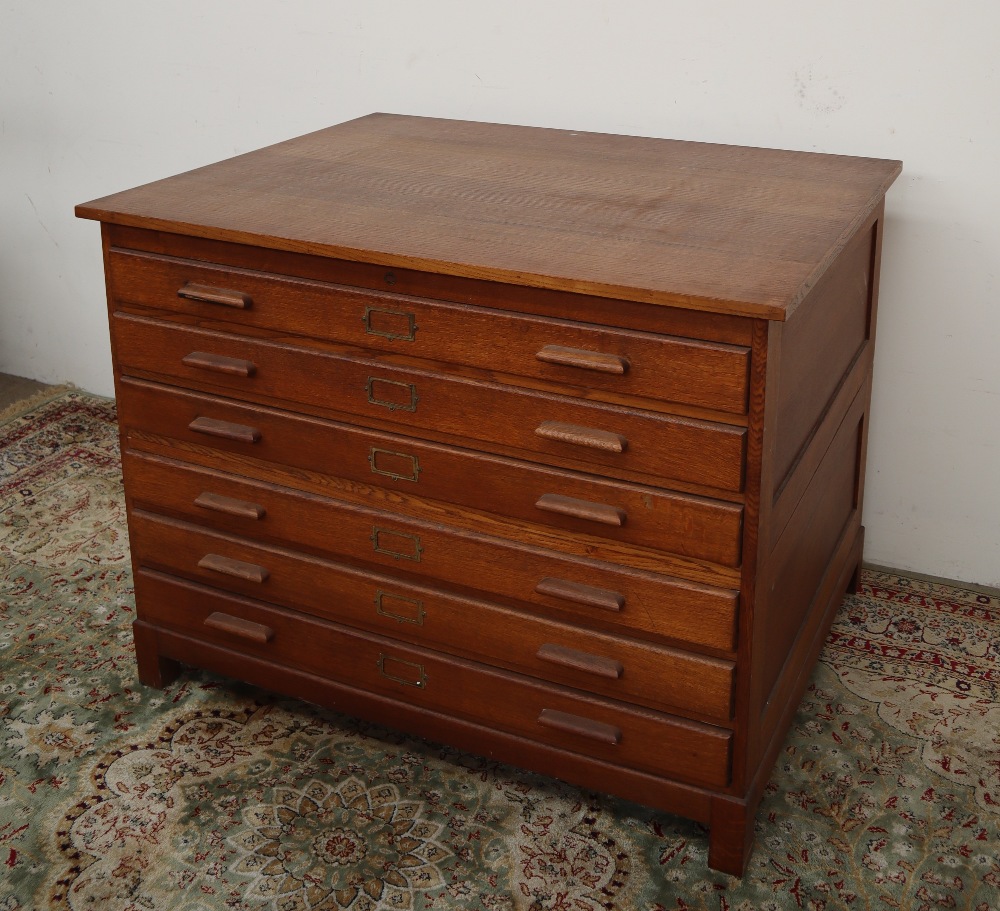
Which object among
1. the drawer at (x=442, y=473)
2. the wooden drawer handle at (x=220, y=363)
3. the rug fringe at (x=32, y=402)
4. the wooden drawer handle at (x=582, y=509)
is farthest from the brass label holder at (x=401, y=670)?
the rug fringe at (x=32, y=402)

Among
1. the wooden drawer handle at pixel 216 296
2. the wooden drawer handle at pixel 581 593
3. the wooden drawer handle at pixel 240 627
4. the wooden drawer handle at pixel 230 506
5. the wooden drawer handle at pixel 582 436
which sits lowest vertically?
the wooden drawer handle at pixel 240 627

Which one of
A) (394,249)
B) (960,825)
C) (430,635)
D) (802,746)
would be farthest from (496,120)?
(960,825)

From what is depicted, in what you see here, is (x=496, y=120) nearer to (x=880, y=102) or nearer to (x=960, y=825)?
(x=880, y=102)

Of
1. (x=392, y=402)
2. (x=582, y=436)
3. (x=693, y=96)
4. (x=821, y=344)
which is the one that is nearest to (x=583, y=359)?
(x=582, y=436)

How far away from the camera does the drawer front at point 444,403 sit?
1.56m

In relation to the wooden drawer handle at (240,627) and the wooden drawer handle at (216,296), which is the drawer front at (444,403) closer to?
the wooden drawer handle at (216,296)

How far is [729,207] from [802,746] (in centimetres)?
88

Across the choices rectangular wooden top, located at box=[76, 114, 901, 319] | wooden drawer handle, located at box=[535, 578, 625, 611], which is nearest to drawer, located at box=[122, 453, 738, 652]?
wooden drawer handle, located at box=[535, 578, 625, 611]

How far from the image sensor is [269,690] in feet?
7.02

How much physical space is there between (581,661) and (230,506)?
62 centimetres

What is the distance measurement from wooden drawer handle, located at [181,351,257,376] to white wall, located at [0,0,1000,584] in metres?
0.90

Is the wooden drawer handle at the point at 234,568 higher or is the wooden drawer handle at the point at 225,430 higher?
the wooden drawer handle at the point at 225,430

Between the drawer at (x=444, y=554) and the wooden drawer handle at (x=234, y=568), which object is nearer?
the drawer at (x=444, y=554)

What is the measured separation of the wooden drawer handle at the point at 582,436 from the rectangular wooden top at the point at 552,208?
20 cm
